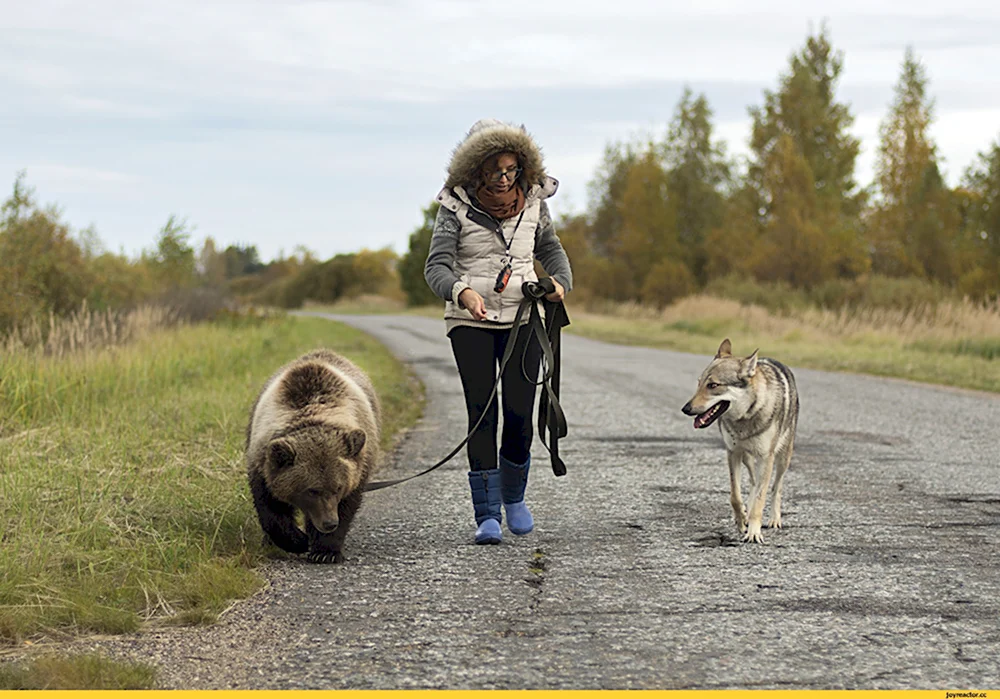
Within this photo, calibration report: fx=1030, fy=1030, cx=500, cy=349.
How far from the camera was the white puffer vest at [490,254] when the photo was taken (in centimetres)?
588

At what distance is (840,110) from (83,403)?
1374 inches

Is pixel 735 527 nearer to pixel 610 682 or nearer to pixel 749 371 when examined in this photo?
pixel 749 371

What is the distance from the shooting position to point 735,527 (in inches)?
245

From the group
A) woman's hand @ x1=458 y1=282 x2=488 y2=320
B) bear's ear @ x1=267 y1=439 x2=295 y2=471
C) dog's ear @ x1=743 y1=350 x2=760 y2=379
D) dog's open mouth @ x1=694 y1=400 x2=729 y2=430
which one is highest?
woman's hand @ x1=458 y1=282 x2=488 y2=320

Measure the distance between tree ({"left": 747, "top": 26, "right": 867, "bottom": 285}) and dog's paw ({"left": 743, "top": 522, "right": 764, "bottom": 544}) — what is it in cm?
3104

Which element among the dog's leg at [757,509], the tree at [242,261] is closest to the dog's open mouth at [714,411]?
the dog's leg at [757,509]

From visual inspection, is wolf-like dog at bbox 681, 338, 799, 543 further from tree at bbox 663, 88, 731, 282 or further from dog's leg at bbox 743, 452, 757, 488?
tree at bbox 663, 88, 731, 282

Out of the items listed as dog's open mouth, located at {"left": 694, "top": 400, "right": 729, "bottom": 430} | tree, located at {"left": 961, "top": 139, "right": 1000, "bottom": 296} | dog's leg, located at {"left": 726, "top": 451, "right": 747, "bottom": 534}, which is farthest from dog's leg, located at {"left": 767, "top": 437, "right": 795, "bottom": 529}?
tree, located at {"left": 961, "top": 139, "right": 1000, "bottom": 296}

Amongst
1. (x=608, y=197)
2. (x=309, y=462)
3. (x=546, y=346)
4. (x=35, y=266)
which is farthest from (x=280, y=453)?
(x=608, y=197)

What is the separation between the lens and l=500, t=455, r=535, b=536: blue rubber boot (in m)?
6.18

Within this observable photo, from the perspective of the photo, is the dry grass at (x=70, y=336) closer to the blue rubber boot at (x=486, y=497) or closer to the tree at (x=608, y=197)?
the blue rubber boot at (x=486, y=497)

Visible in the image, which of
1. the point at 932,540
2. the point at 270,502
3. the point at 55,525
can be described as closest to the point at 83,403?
the point at 55,525

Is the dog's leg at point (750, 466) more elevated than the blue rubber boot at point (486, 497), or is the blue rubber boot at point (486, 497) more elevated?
the dog's leg at point (750, 466)

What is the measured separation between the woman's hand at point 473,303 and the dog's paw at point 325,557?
59.2 inches
